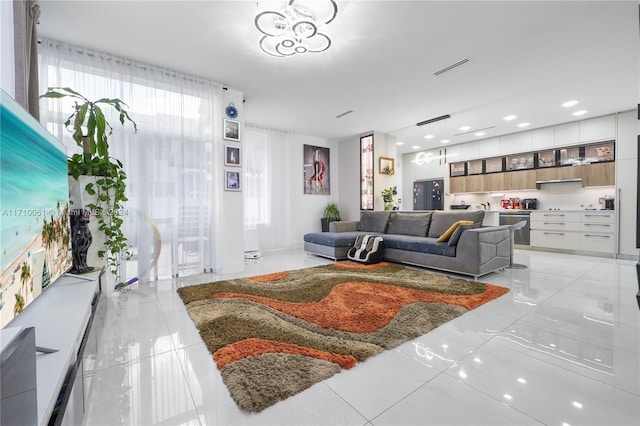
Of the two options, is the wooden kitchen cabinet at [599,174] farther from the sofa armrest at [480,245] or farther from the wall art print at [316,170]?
the wall art print at [316,170]

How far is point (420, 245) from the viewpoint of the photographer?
4.14 meters

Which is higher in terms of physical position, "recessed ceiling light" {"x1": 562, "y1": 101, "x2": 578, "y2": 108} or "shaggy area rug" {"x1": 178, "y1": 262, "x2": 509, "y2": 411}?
"recessed ceiling light" {"x1": 562, "y1": 101, "x2": 578, "y2": 108}

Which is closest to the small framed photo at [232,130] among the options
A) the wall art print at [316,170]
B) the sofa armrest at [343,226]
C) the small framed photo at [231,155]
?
the small framed photo at [231,155]

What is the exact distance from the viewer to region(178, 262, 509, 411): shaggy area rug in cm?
154

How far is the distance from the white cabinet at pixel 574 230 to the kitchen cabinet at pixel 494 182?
108 centimetres

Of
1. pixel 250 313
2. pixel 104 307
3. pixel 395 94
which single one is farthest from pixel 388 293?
pixel 395 94

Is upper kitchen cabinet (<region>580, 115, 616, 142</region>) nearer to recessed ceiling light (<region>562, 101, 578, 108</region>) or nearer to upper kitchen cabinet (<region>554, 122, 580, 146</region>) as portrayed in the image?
upper kitchen cabinet (<region>554, 122, 580, 146</region>)

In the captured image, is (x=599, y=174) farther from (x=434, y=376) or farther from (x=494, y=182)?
(x=434, y=376)

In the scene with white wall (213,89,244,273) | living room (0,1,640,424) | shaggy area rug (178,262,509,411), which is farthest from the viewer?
white wall (213,89,244,273)

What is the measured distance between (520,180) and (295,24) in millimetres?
6541

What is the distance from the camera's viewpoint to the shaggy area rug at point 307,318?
1.54 meters

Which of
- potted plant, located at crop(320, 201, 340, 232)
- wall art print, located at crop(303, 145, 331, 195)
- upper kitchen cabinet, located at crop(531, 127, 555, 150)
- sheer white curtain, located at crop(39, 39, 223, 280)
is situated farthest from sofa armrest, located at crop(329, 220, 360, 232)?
upper kitchen cabinet, located at crop(531, 127, 555, 150)

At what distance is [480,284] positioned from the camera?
3268 mm

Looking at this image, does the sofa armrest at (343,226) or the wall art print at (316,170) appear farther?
the wall art print at (316,170)
